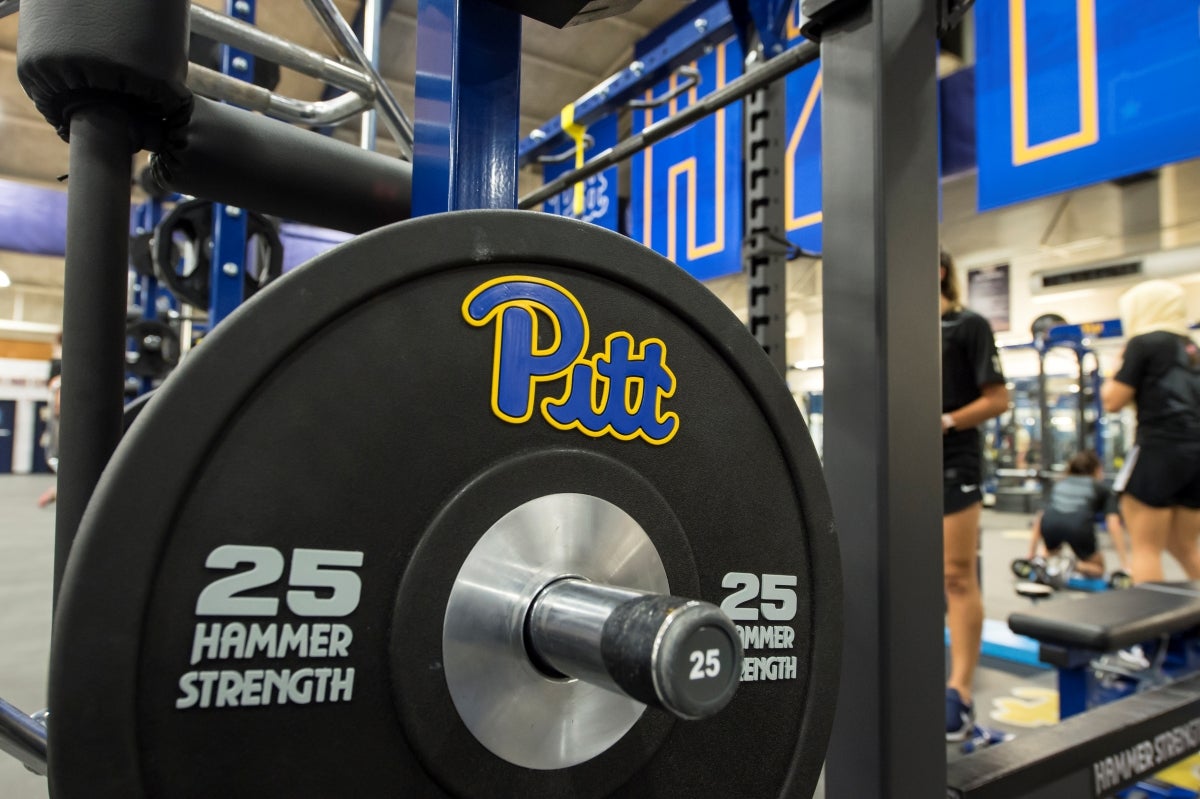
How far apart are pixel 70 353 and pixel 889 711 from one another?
635mm

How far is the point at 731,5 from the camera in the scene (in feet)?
4.75

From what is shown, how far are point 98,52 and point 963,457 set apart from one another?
1.82m

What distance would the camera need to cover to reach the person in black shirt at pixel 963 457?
1745mm

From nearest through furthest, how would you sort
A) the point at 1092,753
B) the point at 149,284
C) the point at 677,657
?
→ the point at 677,657, the point at 1092,753, the point at 149,284

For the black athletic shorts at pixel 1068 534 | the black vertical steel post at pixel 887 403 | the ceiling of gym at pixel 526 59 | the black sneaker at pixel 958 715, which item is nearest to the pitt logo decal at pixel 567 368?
the black vertical steel post at pixel 887 403

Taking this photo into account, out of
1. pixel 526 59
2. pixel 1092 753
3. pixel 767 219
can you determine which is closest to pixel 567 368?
pixel 1092 753

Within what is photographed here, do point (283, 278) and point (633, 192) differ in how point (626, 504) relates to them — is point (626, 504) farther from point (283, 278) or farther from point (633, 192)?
point (633, 192)

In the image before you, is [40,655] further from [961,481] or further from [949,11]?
[949,11]

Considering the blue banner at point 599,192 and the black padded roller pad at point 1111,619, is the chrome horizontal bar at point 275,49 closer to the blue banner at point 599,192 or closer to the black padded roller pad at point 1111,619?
the black padded roller pad at point 1111,619

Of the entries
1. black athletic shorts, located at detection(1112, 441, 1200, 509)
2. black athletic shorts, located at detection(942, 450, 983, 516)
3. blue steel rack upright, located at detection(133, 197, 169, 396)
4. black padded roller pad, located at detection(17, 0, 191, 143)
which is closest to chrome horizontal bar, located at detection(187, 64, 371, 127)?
black padded roller pad, located at detection(17, 0, 191, 143)

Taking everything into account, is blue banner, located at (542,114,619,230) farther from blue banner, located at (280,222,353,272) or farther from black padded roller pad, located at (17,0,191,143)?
black padded roller pad, located at (17,0,191,143)

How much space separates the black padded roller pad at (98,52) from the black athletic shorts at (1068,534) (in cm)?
419

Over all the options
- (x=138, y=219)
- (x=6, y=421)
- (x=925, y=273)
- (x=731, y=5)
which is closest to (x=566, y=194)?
(x=731, y=5)

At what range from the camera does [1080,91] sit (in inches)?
94.0
